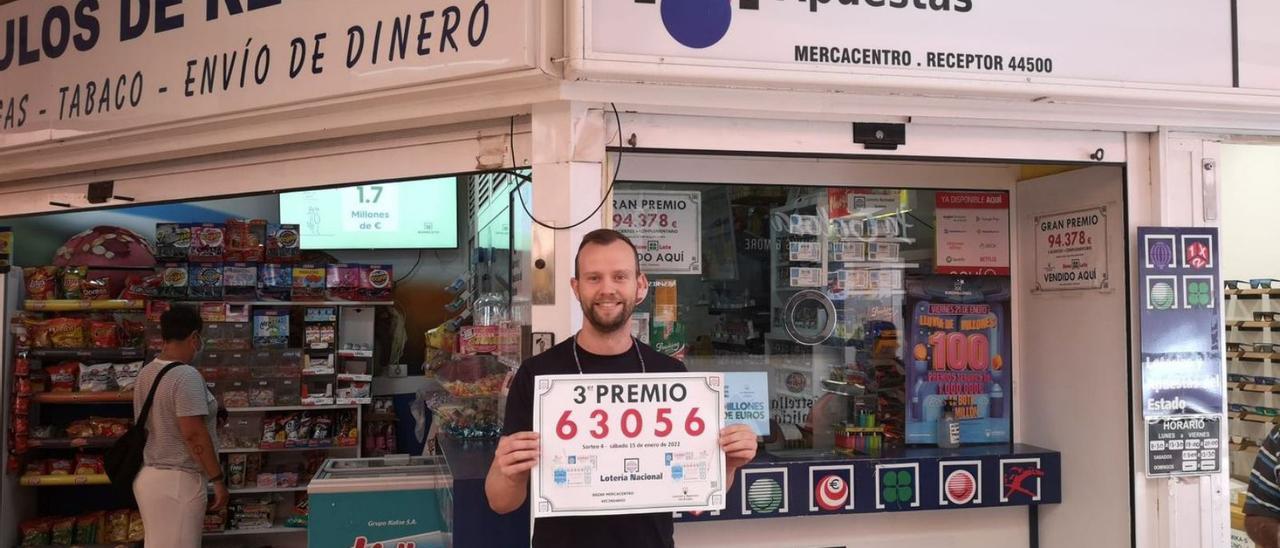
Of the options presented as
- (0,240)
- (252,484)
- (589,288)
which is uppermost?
(0,240)

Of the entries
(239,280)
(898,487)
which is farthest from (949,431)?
(239,280)

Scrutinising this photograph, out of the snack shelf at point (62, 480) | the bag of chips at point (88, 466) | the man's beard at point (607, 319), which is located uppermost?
the man's beard at point (607, 319)

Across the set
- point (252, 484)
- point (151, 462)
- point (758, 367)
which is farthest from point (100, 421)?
point (758, 367)

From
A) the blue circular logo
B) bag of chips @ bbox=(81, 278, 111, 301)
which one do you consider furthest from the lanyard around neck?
bag of chips @ bbox=(81, 278, 111, 301)

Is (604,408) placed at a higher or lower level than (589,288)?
lower

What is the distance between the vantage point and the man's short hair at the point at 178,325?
475 centimetres

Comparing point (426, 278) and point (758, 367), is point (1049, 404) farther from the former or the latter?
point (426, 278)

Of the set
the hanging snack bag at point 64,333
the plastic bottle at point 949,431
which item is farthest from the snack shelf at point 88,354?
the plastic bottle at point 949,431

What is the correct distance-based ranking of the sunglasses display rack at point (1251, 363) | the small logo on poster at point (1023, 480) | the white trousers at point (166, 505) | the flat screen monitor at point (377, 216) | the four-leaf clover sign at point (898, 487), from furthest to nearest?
the flat screen monitor at point (377, 216) → the sunglasses display rack at point (1251, 363) → the white trousers at point (166, 505) → the small logo on poster at point (1023, 480) → the four-leaf clover sign at point (898, 487)

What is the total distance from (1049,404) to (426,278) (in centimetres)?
589

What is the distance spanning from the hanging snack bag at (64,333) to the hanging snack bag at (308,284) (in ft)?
4.66

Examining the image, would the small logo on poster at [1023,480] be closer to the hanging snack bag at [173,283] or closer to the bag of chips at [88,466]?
the hanging snack bag at [173,283]

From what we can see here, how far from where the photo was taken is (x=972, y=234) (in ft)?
14.4

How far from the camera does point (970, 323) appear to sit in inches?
173
